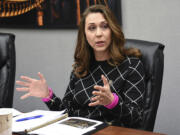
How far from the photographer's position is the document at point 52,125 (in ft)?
3.00

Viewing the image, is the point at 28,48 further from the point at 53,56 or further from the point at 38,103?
the point at 38,103

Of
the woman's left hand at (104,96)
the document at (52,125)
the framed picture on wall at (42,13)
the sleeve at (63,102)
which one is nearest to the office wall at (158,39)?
the framed picture on wall at (42,13)

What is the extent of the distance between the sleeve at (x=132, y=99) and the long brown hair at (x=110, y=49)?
3.4 inches

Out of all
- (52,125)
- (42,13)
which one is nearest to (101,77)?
(52,125)

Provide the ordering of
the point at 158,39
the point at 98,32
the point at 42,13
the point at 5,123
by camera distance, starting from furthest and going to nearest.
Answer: the point at 42,13 → the point at 158,39 → the point at 98,32 → the point at 5,123

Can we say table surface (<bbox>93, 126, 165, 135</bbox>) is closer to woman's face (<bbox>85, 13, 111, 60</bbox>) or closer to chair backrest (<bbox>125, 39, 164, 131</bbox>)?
chair backrest (<bbox>125, 39, 164, 131</bbox>)

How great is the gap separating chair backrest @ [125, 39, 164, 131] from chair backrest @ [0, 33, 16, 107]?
76cm

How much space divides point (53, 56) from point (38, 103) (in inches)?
20.1

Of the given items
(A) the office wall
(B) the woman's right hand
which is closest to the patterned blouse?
(B) the woman's right hand

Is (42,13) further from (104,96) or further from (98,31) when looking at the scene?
(104,96)

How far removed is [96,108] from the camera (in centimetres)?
134

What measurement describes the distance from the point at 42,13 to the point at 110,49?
3.84 ft

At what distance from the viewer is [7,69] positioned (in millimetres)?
1513

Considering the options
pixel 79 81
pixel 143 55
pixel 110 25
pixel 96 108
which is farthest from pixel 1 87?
pixel 143 55
